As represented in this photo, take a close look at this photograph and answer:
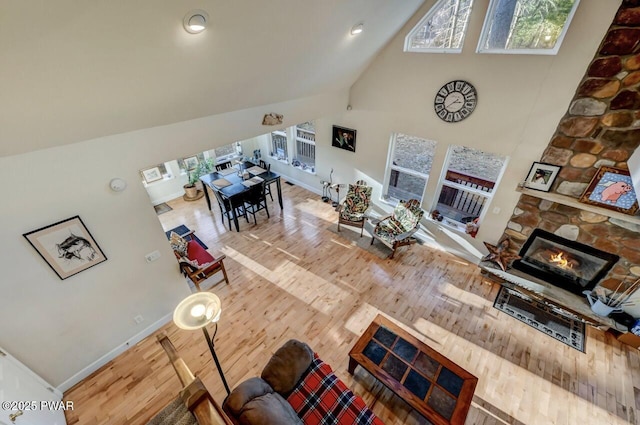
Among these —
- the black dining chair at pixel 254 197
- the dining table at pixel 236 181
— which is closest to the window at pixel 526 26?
the dining table at pixel 236 181

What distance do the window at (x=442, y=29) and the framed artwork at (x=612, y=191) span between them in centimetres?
245

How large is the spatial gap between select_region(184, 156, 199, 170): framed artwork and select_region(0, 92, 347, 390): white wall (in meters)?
3.96

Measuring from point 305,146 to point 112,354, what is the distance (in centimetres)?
553

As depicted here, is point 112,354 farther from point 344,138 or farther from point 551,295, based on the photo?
point 551,295

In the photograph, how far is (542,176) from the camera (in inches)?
141

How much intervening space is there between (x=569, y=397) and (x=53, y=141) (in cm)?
583

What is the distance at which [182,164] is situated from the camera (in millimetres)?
6809

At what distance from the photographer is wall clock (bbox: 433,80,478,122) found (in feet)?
12.4

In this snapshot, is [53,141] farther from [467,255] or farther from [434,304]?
[467,255]

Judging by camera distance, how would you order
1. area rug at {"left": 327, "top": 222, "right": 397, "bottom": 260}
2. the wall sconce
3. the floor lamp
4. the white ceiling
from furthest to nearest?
1. area rug at {"left": 327, "top": 222, "right": 397, "bottom": 260}
2. the floor lamp
3. the wall sconce
4. the white ceiling

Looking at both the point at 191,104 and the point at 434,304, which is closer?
the point at 191,104

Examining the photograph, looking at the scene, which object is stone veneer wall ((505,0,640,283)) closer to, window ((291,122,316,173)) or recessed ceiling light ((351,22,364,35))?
recessed ceiling light ((351,22,364,35))

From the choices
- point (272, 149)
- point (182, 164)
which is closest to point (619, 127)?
point (272, 149)

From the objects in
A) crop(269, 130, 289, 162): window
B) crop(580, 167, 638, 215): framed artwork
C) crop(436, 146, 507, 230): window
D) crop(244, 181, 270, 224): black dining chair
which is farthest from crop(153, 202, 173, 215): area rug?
crop(580, 167, 638, 215): framed artwork
